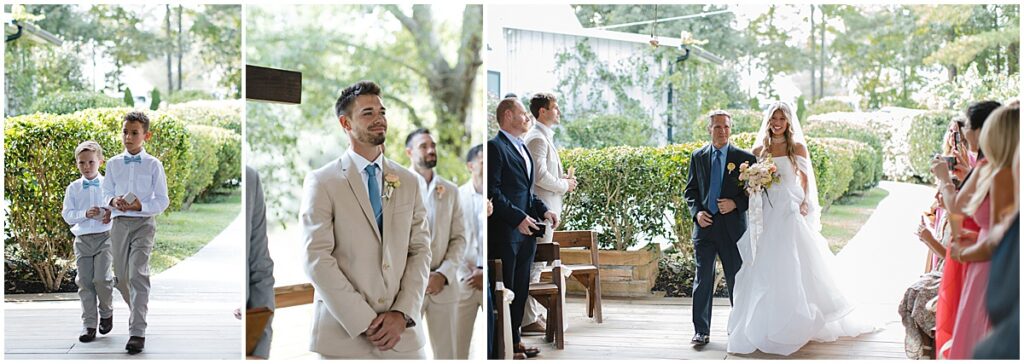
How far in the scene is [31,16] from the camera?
528cm

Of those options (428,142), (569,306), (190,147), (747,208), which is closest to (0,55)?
(190,147)

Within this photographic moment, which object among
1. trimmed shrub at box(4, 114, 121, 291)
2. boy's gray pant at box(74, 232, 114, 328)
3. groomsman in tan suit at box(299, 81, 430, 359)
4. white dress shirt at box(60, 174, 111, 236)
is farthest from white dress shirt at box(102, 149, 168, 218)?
groomsman in tan suit at box(299, 81, 430, 359)

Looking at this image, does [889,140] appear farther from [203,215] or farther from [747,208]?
[203,215]

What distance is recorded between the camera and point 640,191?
6.11 meters

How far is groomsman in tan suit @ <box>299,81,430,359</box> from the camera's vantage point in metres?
4.14

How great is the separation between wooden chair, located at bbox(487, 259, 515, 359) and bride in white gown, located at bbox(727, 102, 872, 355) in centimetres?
121

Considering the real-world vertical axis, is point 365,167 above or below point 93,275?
above

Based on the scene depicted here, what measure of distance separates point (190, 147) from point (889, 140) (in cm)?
425

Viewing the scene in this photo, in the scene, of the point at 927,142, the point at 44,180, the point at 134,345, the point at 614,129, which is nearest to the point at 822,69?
the point at 927,142

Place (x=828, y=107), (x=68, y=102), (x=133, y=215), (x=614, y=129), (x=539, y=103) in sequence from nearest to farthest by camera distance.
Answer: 1. (x=133, y=215)
2. (x=539, y=103)
3. (x=68, y=102)
4. (x=828, y=107)
5. (x=614, y=129)

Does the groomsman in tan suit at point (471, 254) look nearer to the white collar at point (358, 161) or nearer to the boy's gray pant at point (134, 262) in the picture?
the white collar at point (358, 161)

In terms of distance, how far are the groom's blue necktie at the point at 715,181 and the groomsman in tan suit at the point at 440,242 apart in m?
1.50

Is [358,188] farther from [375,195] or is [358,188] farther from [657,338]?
[657,338]

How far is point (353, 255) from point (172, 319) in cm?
169
